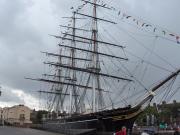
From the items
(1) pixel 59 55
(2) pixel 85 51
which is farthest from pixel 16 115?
(2) pixel 85 51

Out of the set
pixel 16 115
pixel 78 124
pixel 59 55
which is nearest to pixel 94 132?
pixel 78 124

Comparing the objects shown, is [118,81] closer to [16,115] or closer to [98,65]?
[98,65]

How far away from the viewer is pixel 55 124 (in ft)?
278

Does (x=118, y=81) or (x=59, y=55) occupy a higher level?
(x=59, y=55)

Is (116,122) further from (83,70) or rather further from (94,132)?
(83,70)

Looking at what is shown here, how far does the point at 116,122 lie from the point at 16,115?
14447 cm

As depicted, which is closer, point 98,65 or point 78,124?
point 78,124

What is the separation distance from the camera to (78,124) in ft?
201

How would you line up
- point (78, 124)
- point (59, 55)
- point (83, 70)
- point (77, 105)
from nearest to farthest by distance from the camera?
1. point (78, 124)
2. point (83, 70)
3. point (77, 105)
4. point (59, 55)

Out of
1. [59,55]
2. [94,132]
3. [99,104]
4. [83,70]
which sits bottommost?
[94,132]

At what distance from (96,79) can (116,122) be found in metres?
13.8

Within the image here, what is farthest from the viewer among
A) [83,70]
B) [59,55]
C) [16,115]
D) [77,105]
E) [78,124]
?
[16,115]

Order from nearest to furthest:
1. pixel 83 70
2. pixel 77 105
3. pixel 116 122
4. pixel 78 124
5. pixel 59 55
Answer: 1. pixel 116 122
2. pixel 78 124
3. pixel 83 70
4. pixel 77 105
5. pixel 59 55

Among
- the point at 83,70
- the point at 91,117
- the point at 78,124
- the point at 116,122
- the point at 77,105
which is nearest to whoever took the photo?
the point at 116,122
